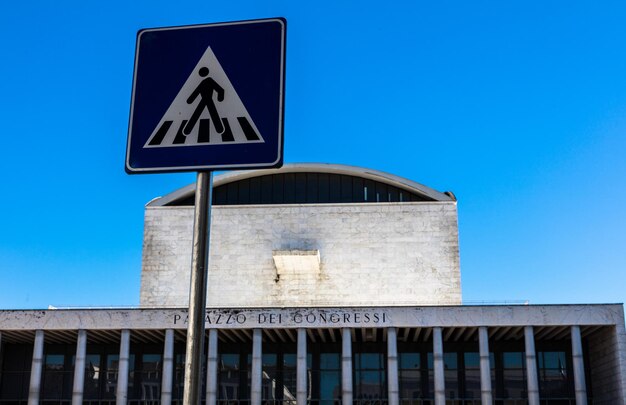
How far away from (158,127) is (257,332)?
39315 millimetres

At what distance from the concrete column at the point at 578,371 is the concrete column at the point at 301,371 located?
563 inches

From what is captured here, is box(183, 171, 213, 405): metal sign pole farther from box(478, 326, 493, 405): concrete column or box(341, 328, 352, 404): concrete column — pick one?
box(478, 326, 493, 405): concrete column

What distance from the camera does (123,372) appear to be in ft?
145

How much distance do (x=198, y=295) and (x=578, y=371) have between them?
40378 mm

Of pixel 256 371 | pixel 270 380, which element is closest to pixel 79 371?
pixel 256 371

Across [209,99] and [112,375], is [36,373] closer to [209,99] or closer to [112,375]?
[112,375]

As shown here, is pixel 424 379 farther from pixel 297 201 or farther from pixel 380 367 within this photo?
pixel 297 201

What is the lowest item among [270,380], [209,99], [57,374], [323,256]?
[209,99]

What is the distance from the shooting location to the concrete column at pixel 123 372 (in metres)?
43.3

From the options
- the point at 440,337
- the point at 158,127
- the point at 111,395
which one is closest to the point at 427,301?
the point at 440,337

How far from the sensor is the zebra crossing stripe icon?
507cm

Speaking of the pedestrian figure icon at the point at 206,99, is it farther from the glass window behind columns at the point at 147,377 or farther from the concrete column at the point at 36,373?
the glass window behind columns at the point at 147,377

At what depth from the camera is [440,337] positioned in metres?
43.1

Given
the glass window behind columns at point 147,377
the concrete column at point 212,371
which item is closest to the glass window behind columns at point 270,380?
the concrete column at point 212,371
